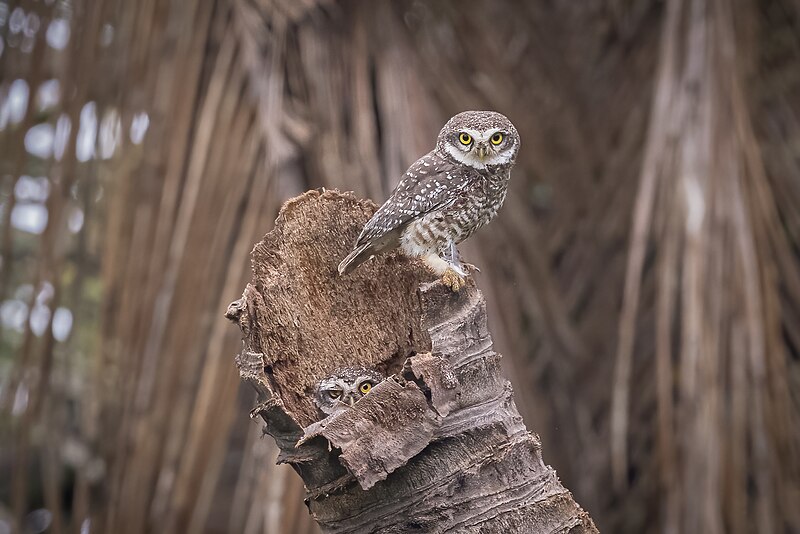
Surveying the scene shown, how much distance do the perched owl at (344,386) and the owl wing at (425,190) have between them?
52cm

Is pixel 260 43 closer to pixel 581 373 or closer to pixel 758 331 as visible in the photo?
pixel 758 331

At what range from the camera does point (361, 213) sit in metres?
2.75

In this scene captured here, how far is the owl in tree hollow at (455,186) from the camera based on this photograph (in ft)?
9.84

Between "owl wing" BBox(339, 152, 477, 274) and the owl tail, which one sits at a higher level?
"owl wing" BBox(339, 152, 477, 274)

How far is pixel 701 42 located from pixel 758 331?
1293 mm

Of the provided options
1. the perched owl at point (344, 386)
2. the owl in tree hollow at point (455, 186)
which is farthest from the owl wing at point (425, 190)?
the perched owl at point (344, 386)

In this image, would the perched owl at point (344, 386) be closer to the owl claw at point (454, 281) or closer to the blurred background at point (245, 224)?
the owl claw at point (454, 281)

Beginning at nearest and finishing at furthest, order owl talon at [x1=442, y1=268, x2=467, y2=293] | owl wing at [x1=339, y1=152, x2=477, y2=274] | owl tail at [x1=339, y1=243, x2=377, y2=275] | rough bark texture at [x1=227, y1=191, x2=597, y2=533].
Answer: rough bark texture at [x1=227, y1=191, x2=597, y2=533] < owl talon at [x1=442, y1=268, x2=467, y2=293] < owl tail at [x1=339, y1=243, x2=377, y2=275] < owl wing at [x1=339, y1=152, x2=477, y2=274]

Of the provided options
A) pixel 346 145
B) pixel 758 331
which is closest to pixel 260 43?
pixel 346 145

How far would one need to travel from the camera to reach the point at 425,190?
3.15 metres

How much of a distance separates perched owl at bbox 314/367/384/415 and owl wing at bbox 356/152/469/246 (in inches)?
20.4

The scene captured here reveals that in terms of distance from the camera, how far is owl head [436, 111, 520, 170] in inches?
127

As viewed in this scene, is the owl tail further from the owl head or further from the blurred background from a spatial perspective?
the blurred background

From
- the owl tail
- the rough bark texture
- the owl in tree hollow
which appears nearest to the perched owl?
the rough bark texture
